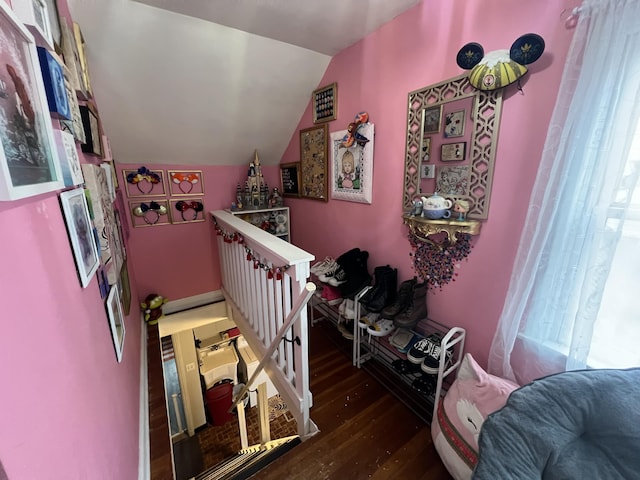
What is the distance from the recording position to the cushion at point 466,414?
3.82 feet

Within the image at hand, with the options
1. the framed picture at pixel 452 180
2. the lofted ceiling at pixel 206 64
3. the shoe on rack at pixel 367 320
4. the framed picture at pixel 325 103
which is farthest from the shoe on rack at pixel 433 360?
the lofted ceiling at pixel 206 64

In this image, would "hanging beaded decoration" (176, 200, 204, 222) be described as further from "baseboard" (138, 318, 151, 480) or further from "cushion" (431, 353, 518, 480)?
"cushion" (431, 353, 518, 480)

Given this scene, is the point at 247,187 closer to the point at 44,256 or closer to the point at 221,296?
the point at 221,296

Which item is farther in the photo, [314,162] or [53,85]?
[314,162]

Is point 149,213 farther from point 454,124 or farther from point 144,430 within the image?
point 454,124

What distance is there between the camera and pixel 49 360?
588mm

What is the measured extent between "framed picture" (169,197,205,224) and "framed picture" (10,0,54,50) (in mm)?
2008

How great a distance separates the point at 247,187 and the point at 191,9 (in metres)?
1.55

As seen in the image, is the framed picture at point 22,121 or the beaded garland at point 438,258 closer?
the framed picture at point 22,121

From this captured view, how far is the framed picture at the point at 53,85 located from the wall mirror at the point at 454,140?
5.24ft

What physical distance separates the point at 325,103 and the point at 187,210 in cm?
176

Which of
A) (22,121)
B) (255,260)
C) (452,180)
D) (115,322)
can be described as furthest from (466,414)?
(22,121)

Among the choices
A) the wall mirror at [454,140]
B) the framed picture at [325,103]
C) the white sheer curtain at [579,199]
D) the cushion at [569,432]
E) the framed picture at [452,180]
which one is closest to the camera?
the cushion at [569,432]

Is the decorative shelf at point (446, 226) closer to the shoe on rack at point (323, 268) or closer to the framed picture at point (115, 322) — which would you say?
the shoe on rack at point (323, 268)
